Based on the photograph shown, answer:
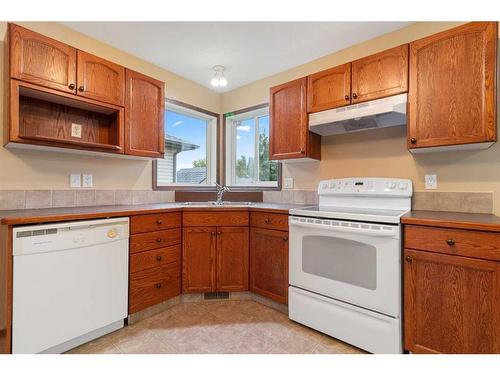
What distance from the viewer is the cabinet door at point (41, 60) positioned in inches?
64.6

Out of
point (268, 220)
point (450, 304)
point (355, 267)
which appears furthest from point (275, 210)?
point (450, 304)

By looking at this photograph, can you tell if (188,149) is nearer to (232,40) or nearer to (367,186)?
(232,40)

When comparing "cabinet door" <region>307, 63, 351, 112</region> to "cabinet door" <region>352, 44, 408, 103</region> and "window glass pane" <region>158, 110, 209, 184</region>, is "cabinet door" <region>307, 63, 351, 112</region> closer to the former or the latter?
"cabinet door" <region>352, 44, 408, 103</region>

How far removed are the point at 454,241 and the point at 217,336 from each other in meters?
1.61

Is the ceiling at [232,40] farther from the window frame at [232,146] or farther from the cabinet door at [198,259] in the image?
the cabinet door at [198,259]

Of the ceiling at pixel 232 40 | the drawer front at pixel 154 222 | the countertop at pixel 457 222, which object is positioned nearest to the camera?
the countertop at pixel 457 222

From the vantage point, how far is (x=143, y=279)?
204 cm

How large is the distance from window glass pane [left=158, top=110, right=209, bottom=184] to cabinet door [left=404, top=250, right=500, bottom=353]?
248 cm

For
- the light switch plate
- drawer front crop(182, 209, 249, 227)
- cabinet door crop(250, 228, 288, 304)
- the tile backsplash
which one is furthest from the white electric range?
the light switch plate

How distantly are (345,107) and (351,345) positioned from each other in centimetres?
175

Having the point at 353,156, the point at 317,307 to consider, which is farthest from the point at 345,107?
the point at 317,307

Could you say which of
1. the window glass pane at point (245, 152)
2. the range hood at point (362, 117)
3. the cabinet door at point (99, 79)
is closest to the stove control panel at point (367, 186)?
the range hood at point (362, 117)

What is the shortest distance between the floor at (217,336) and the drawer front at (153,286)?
14 centimetres

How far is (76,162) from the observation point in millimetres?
2195
